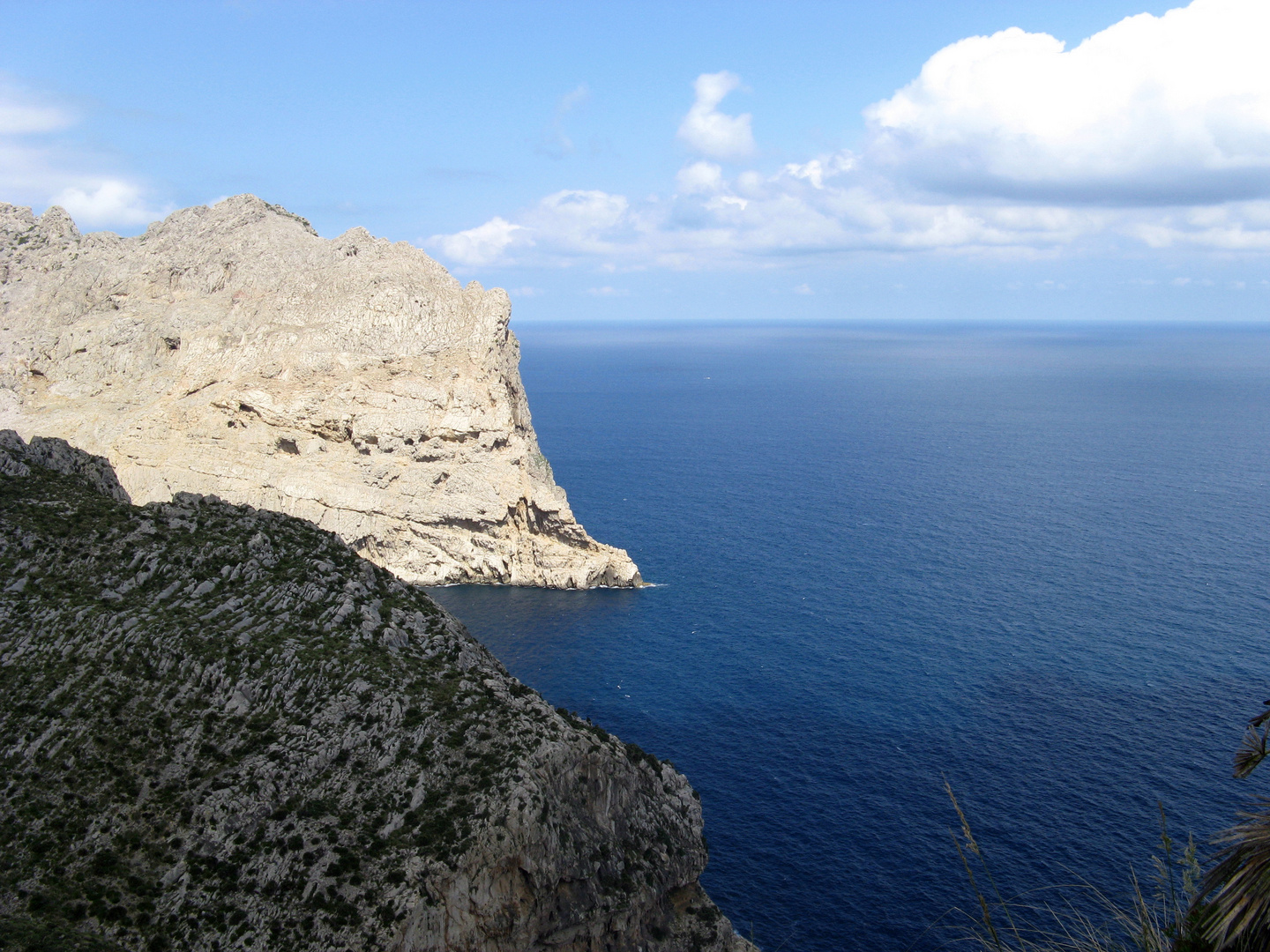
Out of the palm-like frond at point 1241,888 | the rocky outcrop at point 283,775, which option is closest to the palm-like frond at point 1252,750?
the palm-like frond at point 1241,888

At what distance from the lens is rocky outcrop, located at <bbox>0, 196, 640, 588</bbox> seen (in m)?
102

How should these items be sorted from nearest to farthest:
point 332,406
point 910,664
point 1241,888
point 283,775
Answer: point 1241,888 < point 283,775 < point 910,664 < point 332,406

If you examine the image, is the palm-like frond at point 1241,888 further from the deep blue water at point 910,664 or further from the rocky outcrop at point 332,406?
the rocky outcrop at point 332,406

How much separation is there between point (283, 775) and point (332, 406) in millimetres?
75748

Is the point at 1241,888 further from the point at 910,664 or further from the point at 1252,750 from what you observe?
the point at 910,664

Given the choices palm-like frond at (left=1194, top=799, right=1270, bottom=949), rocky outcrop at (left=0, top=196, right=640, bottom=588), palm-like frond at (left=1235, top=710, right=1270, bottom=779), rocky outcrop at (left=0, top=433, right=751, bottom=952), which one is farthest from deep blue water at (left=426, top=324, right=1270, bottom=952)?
palm-like frond at (left=1235, top=710, right=1270, bottom=779)

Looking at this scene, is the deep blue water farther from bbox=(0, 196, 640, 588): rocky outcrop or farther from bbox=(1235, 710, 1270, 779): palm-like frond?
bbox=(1235, 710, 1270, 779): palm-like frond

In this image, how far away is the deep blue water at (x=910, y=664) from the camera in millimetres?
55219

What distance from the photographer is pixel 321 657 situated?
1531 inches

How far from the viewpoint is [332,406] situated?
10438 cm

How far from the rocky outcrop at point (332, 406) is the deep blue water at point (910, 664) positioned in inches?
345

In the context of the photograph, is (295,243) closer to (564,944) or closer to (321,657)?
(321,657)

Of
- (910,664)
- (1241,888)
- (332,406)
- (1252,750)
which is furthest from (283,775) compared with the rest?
(332,406)

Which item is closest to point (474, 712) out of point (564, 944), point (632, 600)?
point (564, 944)
